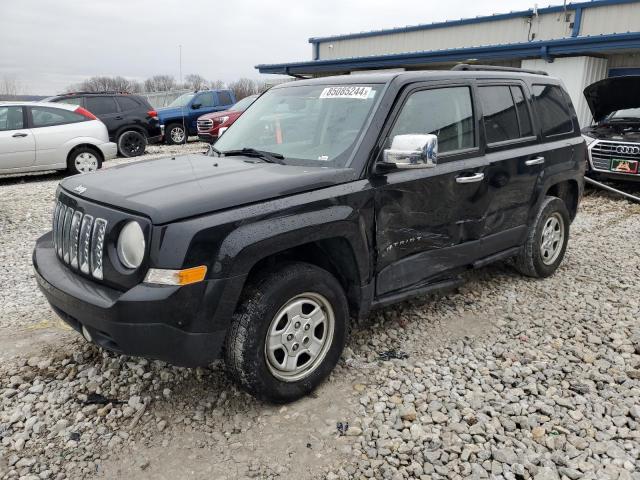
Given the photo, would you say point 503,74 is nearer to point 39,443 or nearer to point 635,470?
point 635,470

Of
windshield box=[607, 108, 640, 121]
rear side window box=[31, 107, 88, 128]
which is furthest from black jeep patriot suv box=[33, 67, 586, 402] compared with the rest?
rear side window box=[31, 107, 88, 128]

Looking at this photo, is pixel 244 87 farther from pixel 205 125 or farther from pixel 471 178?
pixel 471 178

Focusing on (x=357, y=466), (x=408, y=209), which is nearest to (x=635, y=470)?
(x=357, y=466)

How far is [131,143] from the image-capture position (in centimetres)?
1434

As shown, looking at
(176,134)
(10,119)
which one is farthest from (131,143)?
(10,119)

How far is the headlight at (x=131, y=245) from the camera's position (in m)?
2.60

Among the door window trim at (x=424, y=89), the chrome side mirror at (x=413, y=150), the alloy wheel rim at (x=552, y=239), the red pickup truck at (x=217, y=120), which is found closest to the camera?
the chrome side mirror at (x=413, y=150)

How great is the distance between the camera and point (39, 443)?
280 centimetres

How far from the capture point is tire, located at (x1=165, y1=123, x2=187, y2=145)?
18.1 metres

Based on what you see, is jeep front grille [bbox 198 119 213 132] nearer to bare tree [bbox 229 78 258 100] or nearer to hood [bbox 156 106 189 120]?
hood [bbox 156 106 189 120]

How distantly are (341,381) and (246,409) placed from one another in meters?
0.65

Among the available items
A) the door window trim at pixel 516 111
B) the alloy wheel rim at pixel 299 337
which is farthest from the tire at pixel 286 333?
the door window trim at pixel 516 111

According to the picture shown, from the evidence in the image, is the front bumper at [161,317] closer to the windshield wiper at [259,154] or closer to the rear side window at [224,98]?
the windshield wiper at [259,154]

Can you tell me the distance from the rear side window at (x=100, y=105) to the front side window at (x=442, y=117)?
1249 centimetres
